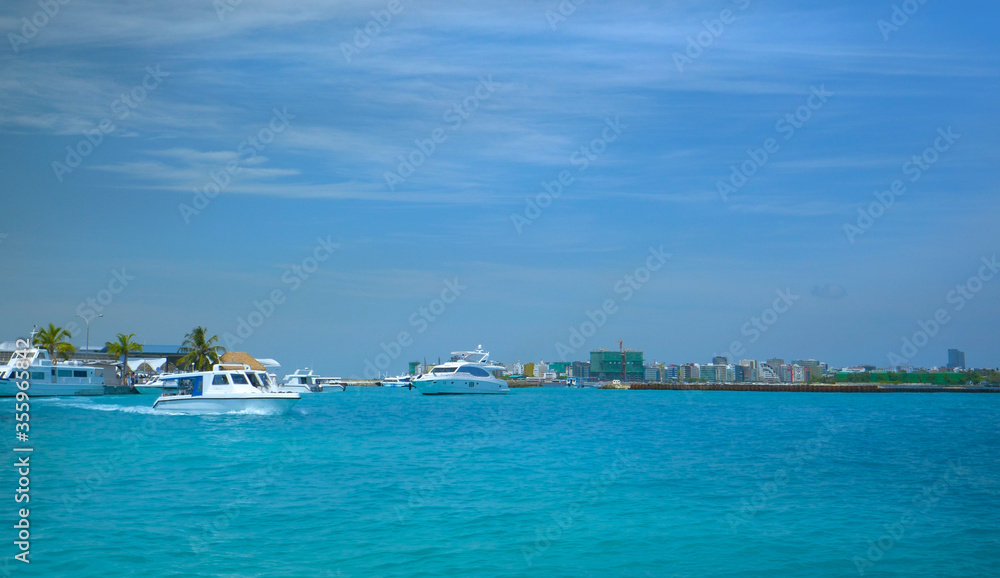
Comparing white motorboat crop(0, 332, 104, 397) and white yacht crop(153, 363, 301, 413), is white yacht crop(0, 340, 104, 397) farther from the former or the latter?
white yacht crop(153, 363, 301, 413)

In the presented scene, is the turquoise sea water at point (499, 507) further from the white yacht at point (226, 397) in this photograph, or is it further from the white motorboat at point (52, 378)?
the white motorboat at point (52, 378)

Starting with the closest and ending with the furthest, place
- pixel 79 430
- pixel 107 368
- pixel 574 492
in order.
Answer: pixel 574 492 → pixel 79 430 → pixel 107 368

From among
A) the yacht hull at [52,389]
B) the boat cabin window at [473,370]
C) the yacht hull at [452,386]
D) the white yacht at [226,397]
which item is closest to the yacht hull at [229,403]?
the white yacht at [226,397]

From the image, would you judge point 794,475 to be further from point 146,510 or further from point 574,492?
point 146,510

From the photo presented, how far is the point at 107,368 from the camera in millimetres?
104812

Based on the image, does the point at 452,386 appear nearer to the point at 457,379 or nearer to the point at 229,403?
the point at 457,379

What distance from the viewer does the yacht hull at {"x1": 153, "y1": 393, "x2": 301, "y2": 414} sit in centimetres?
4400

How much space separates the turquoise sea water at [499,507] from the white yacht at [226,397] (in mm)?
9312

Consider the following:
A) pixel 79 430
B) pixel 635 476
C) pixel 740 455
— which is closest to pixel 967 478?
pixel 740 455

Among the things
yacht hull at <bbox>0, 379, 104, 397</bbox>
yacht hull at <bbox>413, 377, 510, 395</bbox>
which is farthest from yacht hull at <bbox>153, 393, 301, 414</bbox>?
yacht hull at <bbox>413, 377, 510, 395</bbox>

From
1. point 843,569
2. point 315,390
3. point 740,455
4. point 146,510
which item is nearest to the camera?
point 843,569

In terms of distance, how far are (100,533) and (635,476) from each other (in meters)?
14.8

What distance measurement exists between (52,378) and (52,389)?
3.73ft

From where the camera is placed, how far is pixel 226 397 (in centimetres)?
4391
